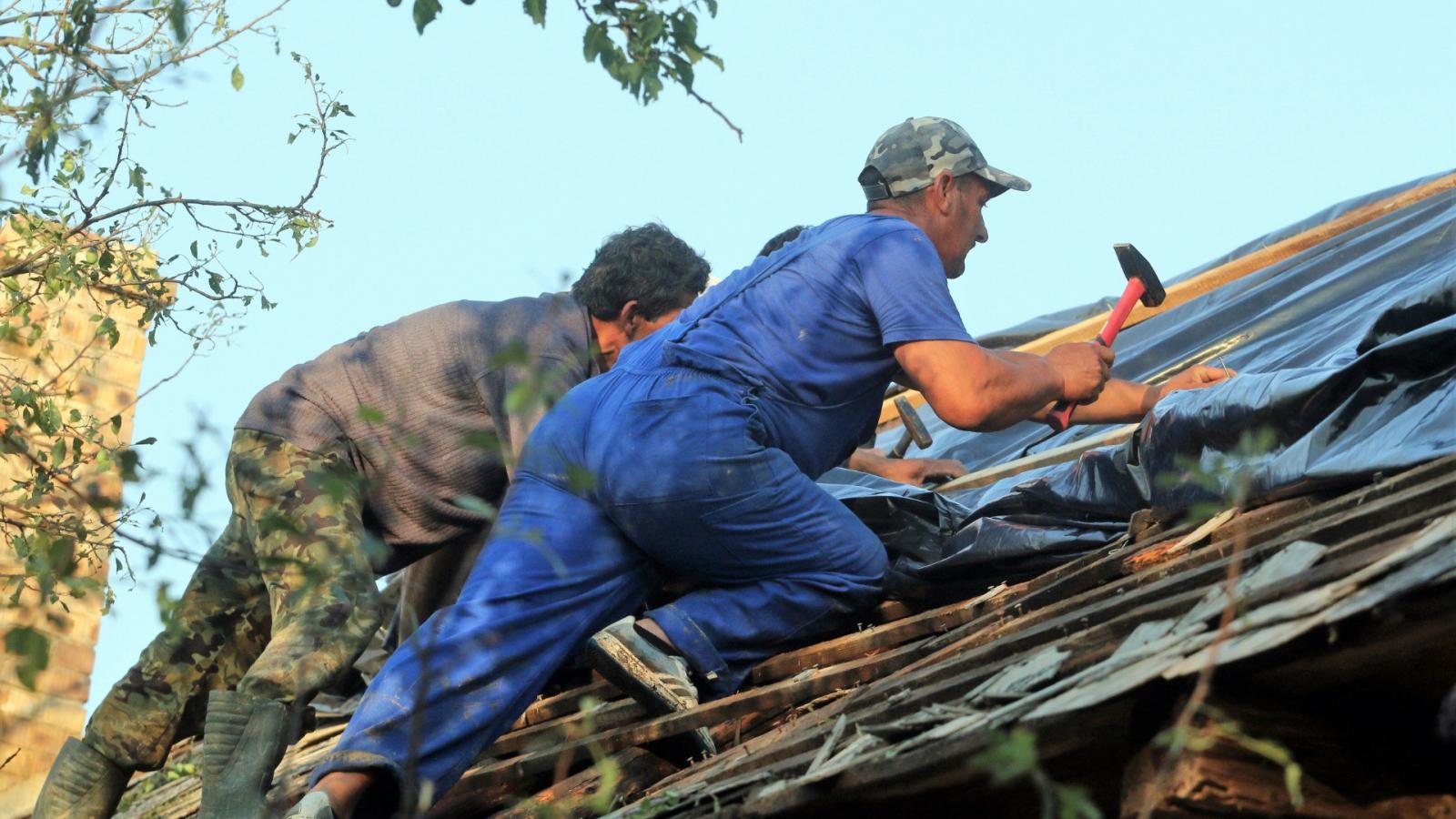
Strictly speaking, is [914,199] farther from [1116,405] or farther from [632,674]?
[632,674]

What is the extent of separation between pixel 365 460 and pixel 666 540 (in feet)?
3.61

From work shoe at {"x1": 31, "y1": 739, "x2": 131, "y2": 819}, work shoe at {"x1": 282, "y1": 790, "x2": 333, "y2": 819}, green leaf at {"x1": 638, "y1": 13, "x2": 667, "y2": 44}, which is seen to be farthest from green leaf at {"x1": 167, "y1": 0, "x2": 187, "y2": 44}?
work shoe at {"x1": 31, "y1": 739, "x2": 131, "y2": 819}

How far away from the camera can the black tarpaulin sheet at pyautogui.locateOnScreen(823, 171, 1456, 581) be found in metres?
3.42

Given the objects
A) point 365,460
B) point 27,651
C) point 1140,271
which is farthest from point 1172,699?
point 1140,271

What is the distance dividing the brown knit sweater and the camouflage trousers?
0.12 meters

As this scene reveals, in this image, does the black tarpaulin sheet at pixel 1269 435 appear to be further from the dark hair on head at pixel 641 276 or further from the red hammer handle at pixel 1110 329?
the dark hair on head at pixel 641 276

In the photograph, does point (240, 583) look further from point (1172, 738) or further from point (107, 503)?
point (1172, 738)

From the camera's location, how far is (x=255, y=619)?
4809 millimetres

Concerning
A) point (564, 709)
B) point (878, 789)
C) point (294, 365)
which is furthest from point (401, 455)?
point (878, 789)

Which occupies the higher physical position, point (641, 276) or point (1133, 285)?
point (641, 276)

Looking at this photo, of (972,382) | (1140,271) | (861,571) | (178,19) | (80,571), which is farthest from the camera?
(80,571)

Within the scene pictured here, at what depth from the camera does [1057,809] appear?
252 centimetres

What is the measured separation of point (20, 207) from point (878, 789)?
379 cm

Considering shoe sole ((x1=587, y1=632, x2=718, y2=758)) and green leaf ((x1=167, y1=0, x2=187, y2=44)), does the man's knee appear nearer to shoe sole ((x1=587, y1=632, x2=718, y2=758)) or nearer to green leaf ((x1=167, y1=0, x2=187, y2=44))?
shoe sole ((x1=587, y1=632, x2=718, y2=758))
